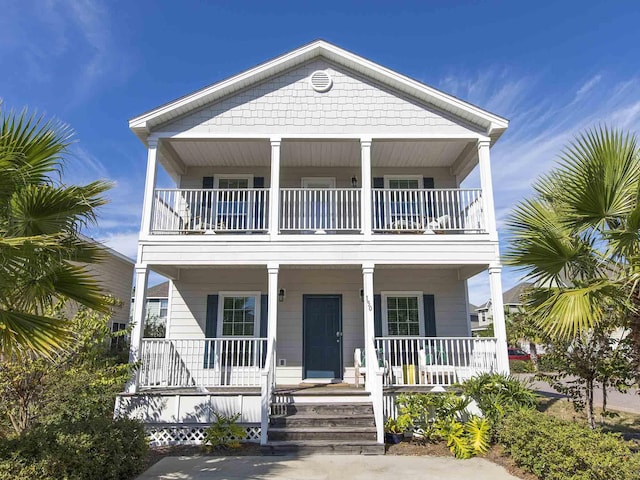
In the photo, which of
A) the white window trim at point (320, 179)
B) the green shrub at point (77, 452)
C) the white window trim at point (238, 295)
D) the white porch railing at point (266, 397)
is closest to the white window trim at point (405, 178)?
the white window trim at point (320, 179)

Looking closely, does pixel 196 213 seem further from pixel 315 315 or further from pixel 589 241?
pixel 589 241

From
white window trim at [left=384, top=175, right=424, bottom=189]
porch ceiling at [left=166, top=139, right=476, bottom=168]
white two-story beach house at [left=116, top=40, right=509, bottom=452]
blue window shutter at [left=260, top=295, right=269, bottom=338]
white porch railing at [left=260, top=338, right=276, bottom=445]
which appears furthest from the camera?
white window trim at [left=384, top=175, right=424, bottom=189]

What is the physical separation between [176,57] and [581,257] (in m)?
14.1

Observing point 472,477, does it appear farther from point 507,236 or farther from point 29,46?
point 29,46

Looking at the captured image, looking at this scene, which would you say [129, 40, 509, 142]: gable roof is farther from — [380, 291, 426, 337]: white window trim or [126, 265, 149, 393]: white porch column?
[380, 291, 426, 337]: white window trim

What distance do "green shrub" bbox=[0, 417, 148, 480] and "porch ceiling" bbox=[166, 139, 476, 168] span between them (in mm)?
6385

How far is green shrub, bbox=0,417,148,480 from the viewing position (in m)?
4.52

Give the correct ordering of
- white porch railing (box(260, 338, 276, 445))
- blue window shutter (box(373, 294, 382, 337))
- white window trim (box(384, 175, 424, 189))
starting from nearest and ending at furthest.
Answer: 1. white porch railing (box(260, 338, 276, 445))
2. blue window shutter (box(373, 294, 382, 337))
3. white window trim (box(384, 175, 424, 189))

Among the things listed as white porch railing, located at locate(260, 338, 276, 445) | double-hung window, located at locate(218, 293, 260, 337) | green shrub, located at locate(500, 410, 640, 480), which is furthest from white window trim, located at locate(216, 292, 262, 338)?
green shrub, located at locate(500, 410, 640, 480)

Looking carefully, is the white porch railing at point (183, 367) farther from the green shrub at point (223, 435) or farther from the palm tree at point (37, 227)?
the palm tree at point (37, 227)

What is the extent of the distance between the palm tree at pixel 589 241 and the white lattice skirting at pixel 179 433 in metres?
5.63

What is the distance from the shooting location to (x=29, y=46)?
1057 centimetres

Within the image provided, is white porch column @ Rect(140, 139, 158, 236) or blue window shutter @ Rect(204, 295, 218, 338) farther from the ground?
white porch column @ Rect(140, 139, 158, 236)

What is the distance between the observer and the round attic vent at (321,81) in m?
9.77
